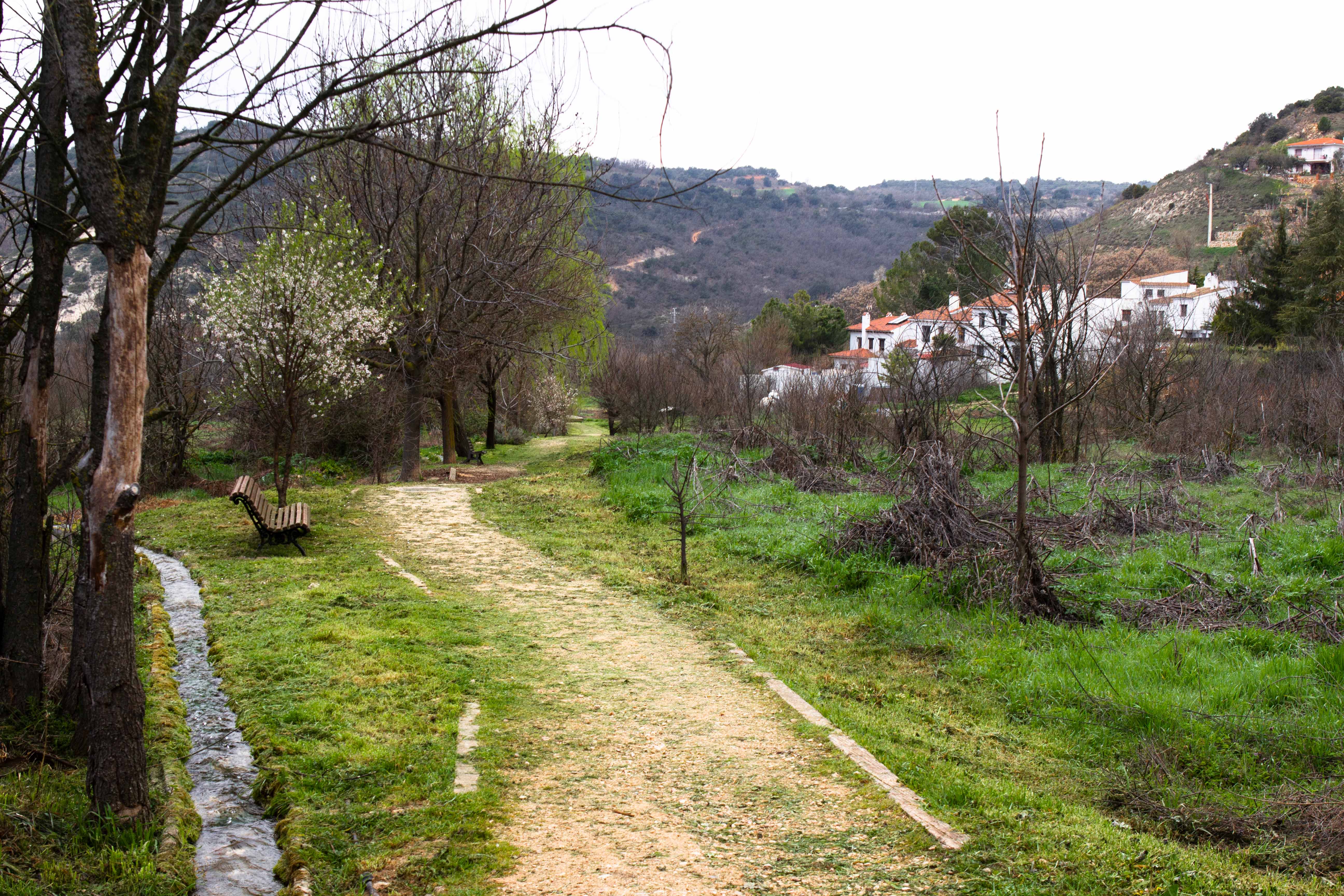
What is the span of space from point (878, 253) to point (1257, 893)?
100283mm

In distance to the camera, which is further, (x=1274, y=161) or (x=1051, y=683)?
(x=1274, y=161)

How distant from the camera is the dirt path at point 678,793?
3631mm

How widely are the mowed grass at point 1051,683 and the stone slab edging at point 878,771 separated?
0.23 feet

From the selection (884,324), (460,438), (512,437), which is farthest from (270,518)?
(884,324)

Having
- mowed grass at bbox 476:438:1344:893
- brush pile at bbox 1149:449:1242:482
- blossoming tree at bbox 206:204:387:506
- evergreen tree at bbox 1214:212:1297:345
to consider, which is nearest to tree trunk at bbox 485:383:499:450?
blossoming tree at bbox 206:204:387:506

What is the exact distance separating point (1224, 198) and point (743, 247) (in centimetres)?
4375

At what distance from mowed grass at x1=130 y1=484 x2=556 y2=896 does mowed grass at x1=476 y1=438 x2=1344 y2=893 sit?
1941mm

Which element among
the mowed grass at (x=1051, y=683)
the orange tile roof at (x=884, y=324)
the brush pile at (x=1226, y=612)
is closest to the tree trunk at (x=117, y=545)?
the mowed grass at (x=1051, y=683)

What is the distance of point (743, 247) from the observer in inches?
3784

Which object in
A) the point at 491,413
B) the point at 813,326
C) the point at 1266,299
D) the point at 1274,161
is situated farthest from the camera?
the point at 1274,161

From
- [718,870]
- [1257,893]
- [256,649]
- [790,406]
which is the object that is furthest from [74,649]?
[790,406]

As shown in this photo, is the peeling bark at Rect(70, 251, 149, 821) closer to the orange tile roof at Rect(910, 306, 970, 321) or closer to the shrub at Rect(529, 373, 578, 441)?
the orange tile roof at Rect(910, 306, 970, 321)

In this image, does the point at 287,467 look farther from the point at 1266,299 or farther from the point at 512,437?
the point at 1266,299

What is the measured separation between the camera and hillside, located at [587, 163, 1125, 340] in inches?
3157
